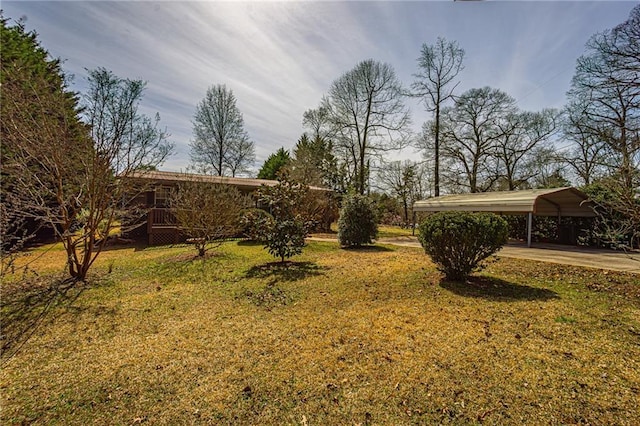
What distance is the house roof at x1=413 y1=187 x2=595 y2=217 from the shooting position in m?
12.0

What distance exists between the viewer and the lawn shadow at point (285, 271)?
739cm

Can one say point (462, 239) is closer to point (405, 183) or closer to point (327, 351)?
point (327, 351)

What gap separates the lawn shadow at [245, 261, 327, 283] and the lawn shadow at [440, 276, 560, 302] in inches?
134

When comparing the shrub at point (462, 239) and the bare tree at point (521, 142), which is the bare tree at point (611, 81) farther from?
the bare tree at point (521, 142)

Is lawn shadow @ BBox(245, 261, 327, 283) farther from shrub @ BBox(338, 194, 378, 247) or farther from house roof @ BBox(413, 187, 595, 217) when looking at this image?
house roof @ BBox(413, 187, 595, 217)

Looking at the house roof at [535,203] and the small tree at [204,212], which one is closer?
the small tree at [204,212]

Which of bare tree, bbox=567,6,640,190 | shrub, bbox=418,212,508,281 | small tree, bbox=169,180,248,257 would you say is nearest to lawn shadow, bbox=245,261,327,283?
small tree, bbox=169,180,248,257

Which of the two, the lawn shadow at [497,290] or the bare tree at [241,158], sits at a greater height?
the bare tree at [241,158]

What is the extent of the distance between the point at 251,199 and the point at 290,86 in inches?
260

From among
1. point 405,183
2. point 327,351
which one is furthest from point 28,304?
point 405,183

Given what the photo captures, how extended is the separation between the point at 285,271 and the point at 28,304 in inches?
205

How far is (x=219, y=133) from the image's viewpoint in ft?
87.8

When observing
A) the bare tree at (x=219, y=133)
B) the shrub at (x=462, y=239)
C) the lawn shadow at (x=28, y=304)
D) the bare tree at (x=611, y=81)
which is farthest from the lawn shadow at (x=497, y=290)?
the bare tree at (x=219, y=133)

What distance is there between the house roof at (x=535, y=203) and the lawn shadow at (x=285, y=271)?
30.8 ft
